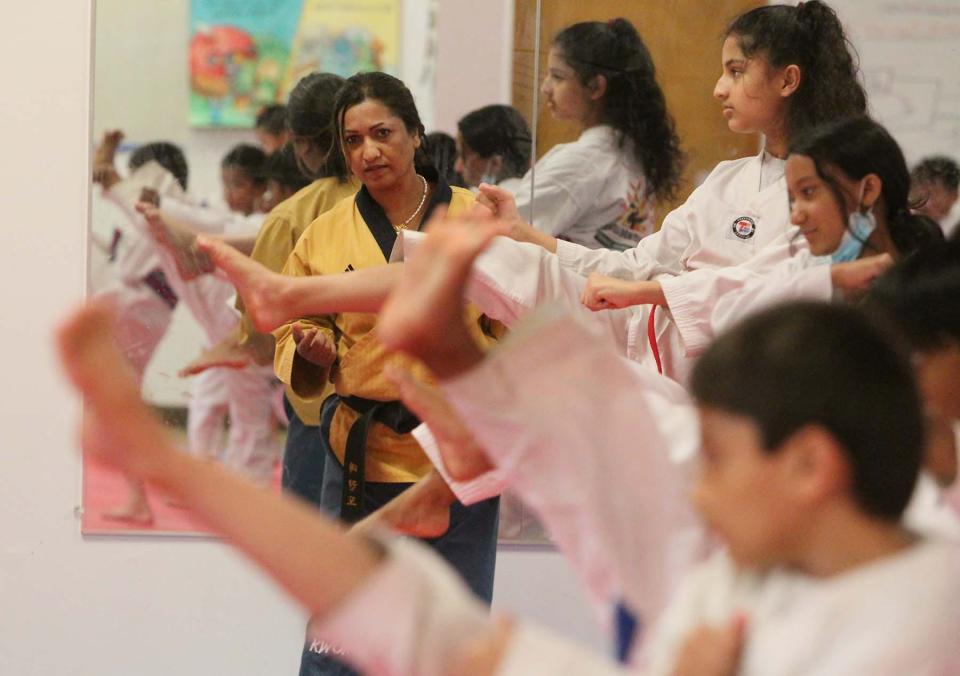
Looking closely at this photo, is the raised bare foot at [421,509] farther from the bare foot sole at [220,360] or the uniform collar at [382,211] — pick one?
the bare foot sole at [220,360]

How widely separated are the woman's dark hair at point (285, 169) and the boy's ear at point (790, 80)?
97 centimetres

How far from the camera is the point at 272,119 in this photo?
261cm

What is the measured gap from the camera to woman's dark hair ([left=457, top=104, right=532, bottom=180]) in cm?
261

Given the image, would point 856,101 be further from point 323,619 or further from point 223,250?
point 323,619

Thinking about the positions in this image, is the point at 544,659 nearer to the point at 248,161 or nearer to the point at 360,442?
the point at 360,442

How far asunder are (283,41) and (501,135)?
18.4 inches

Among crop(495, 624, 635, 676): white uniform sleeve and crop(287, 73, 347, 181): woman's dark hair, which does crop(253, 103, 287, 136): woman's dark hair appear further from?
crop(495, 624, 635, 676): white uniform sleeve

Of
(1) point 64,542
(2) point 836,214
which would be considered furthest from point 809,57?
(1) point 64,542

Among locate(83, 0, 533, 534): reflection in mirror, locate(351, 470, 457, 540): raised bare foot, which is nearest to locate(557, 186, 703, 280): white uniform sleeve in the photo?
locate(351, 470, 457, 540): raised bare foot

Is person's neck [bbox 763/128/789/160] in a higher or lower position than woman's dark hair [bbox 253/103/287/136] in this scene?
lower

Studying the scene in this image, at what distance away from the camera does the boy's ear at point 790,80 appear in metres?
2.01

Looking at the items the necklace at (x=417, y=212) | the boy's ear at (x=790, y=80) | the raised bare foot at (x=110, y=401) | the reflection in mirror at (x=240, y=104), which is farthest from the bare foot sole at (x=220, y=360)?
the raised bare foot at (x=110, y=401)

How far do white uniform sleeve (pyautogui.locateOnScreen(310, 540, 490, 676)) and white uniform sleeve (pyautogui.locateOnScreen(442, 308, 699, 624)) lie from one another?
0.77 feet

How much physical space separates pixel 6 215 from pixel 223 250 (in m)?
1.08
